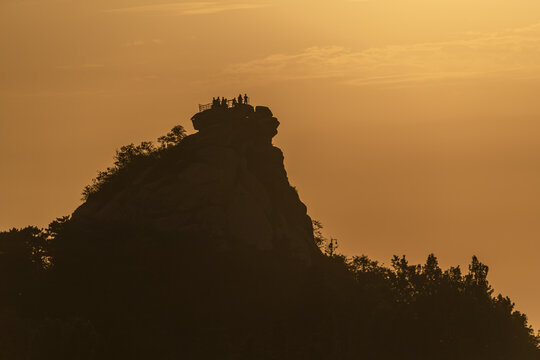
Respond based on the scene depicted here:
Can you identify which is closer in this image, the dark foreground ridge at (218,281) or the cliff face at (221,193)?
the dark foreground ridge at (218,281)

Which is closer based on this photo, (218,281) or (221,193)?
(218,281)

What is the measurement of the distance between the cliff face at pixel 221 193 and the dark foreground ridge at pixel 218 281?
0.18 meters

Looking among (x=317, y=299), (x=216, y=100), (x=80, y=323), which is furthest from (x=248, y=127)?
(x=80, y=323)

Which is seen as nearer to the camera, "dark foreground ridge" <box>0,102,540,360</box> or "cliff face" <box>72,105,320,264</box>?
"dark foreground ridge" <box>0,102,540,360</box>

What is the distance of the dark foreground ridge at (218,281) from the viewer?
155375 mm

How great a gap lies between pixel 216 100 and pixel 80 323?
45.9 meters

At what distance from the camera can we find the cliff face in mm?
172000

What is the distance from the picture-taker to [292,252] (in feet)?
581

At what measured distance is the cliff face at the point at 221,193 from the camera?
564 feet

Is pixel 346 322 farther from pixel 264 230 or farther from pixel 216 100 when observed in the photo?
pixel 216 100

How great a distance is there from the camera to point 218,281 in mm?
166125

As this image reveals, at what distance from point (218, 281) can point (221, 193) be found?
12369 millimetres

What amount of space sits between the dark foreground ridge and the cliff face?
0.60ft

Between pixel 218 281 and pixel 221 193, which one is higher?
pixel 221 193
